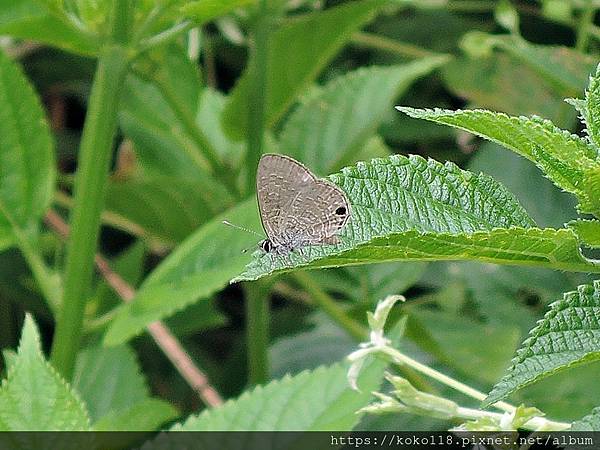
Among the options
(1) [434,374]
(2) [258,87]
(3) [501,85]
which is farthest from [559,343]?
(3) [501,85]

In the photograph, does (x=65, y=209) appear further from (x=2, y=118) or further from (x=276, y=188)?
(x=276, y=188)

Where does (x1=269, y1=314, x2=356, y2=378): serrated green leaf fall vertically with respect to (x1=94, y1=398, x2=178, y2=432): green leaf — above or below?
below

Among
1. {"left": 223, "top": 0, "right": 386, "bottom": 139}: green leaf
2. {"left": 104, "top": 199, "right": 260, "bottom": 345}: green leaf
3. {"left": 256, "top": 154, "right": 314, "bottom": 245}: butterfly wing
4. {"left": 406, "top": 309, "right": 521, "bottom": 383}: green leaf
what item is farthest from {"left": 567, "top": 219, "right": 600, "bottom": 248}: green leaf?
{"left": 223, "top": 0, "right": 386, "bottom": 139}: green leaf

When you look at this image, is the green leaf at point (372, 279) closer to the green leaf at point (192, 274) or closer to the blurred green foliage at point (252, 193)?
the blurred green foliage at point (252, 193)

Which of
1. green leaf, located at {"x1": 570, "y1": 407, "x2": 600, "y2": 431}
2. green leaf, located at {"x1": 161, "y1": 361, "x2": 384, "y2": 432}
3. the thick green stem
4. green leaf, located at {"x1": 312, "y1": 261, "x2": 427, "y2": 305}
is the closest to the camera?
green leaf, located at {"x1": 570, "y1": 407, "x2": 600, "y2": 431}

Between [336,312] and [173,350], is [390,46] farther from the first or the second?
[173,350]

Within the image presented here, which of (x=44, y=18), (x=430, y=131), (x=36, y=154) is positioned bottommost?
(x=430, y=131)

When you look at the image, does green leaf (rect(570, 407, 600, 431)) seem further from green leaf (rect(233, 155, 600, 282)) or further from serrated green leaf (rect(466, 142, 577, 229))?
serrated green leaf (rect(466, 142, 577, 229))

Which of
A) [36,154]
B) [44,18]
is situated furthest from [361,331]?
[44,18]
